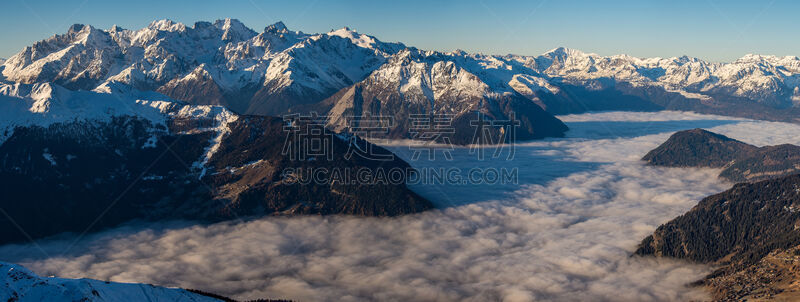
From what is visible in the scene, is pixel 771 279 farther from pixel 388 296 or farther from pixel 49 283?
pixel 49 283

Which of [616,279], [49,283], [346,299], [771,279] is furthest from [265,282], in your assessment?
[771,279]

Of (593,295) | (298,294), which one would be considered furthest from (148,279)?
(593,295)

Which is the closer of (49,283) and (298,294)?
(49,283)

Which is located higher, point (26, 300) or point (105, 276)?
point (26, 300)

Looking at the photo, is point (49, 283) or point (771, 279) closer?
point (49, 283)

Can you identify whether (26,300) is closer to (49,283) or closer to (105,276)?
(49,283)

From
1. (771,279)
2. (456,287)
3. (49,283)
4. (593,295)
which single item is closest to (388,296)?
(456,287)

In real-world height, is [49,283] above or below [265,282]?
above

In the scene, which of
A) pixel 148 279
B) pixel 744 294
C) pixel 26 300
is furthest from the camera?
pixel 148 279

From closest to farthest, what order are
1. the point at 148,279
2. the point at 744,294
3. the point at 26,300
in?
the point at 26,300 < the point at 744,294 < the point at 148,279
